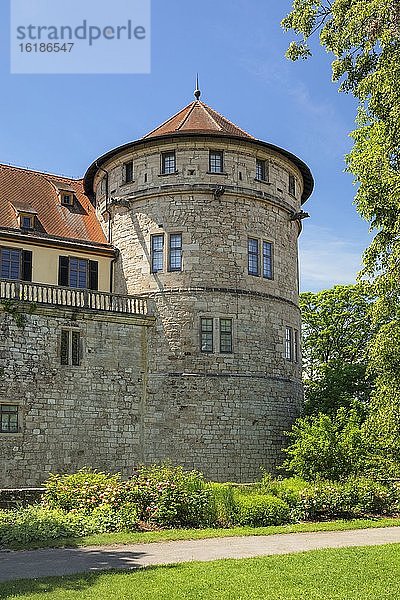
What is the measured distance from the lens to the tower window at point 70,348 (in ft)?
83.8

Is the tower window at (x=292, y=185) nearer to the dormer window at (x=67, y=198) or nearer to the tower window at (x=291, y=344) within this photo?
the tower window at (x=291, y=344)

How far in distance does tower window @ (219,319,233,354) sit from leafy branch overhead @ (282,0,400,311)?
12.2 metres

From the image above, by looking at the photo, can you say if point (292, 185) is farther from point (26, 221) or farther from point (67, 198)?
point (26, 221)

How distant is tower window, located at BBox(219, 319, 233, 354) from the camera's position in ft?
91.7

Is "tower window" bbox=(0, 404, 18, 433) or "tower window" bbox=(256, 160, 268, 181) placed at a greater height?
"tower window" bbox=(256, 160, 268, 181)

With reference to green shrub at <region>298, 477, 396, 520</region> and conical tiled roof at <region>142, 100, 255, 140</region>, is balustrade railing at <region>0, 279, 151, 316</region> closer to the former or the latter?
conical tiled roof at <region>142, 100, 255, 140</region>

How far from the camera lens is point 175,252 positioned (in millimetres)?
28562

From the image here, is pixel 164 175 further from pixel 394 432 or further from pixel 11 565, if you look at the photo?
pixel 11 565

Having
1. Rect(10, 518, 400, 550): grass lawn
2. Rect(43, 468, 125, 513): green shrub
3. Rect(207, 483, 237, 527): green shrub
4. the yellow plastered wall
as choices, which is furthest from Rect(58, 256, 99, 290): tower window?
Rect(10, 518, 400, 550): grass lawn

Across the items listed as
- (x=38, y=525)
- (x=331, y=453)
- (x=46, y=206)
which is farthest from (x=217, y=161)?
Result: (x=38, y=525)

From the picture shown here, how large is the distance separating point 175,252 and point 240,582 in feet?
62.9

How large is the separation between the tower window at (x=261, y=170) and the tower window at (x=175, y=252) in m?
4.46

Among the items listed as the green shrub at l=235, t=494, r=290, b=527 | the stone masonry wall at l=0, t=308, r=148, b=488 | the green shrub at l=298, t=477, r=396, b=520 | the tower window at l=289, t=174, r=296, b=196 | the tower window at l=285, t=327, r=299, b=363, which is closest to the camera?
the green shrub at l=235, t=494, r=290, b=527

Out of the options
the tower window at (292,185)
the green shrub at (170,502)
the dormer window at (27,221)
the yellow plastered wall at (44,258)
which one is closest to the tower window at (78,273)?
the yellow plastered wall at (44,258)
